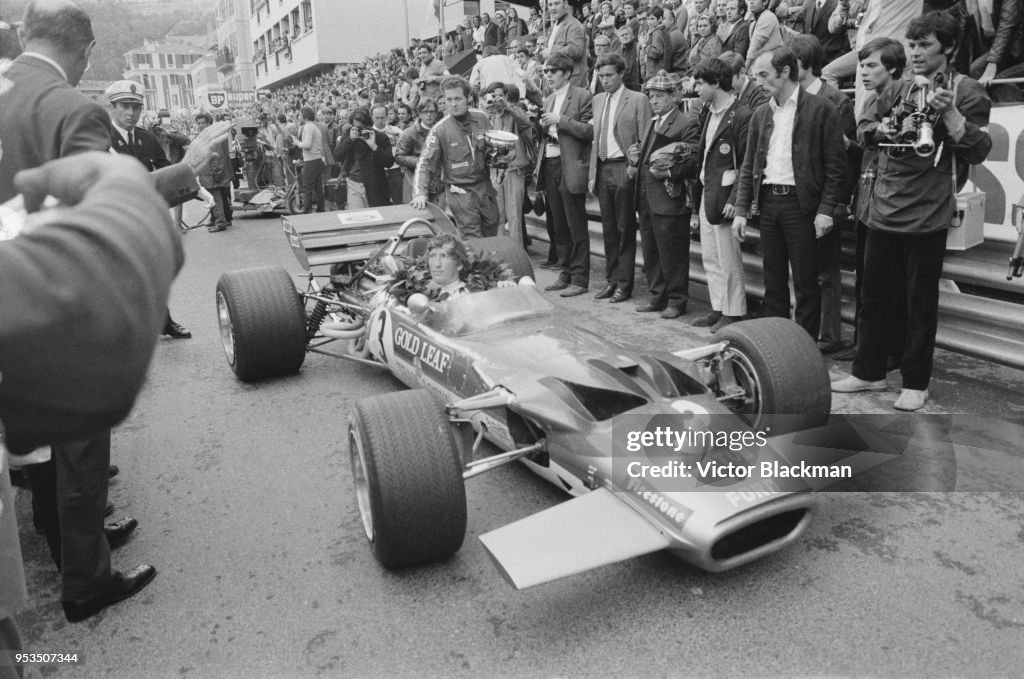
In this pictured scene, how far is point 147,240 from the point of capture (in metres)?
0.97

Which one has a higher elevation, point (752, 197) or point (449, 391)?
point (752, 197)

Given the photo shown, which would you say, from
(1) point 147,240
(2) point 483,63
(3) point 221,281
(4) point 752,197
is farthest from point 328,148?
(1) point 147,240

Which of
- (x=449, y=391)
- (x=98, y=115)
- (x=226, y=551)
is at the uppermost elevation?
(x=98, y=115)

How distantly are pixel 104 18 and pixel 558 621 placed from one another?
574cm

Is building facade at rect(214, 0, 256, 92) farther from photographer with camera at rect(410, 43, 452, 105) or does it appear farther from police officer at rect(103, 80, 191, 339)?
police officer at rect(103, 80, 191, 339)

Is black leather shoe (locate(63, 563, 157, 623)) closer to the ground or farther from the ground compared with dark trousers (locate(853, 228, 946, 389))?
closer to the ground

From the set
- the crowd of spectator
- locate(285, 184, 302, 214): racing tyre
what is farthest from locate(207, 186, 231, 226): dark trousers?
the crowd of spectator

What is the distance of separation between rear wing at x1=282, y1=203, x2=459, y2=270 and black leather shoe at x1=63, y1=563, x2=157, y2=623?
135 inches

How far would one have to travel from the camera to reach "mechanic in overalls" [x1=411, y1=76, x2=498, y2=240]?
A: 296 inches

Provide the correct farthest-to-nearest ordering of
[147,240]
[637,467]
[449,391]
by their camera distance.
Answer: [449,391]
[637,467]
[147,240]

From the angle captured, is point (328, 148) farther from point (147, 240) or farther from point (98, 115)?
point (147, 240)

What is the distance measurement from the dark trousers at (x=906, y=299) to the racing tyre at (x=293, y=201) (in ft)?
42.7

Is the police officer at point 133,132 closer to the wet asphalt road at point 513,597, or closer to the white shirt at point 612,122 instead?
the wet asphalt road at point 513,597

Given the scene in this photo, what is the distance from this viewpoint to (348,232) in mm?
6598
